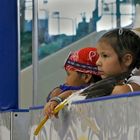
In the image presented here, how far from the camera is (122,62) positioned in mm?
1062

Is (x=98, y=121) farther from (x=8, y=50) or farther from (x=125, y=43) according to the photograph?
(x=8, y=50)

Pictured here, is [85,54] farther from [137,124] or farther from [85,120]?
[137,124]

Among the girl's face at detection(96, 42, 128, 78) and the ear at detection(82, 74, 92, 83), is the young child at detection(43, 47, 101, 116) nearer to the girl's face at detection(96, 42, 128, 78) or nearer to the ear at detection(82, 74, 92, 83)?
the ear at detection(82, 74, 92, 83)

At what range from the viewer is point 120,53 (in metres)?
1.06

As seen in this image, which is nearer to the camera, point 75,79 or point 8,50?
point 75,79

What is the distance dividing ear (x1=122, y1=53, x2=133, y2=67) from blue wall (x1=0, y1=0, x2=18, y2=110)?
92cm

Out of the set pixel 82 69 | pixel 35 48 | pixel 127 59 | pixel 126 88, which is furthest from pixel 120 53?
pixel 35 48

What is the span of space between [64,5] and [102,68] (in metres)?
1.79

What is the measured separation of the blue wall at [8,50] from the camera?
1931 mm

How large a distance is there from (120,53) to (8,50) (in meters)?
0.95

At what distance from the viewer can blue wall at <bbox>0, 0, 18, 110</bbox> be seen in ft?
6.33

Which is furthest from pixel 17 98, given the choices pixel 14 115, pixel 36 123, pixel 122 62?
pixel 122 62

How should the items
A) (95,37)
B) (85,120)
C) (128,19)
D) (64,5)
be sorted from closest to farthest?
(85,120), (128,19), (95,37), (64,5)

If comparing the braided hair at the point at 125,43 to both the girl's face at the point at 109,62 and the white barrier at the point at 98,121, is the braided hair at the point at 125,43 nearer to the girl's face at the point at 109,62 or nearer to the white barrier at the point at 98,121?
the girl's face at the point at 109,62
